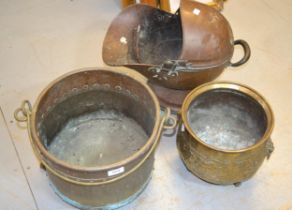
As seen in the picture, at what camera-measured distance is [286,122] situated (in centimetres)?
152

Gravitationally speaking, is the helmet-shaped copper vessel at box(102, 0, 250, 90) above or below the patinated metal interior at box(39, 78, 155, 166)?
above

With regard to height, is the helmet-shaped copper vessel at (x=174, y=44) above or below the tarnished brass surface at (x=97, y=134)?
above

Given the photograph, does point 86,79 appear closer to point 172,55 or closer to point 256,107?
point 172,55

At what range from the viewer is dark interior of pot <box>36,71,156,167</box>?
4.16ft

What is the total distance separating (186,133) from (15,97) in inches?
30.1

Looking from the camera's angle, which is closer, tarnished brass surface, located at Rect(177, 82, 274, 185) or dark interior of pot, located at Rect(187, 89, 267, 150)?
tarnished brass surface, located at Rect(177, 82, 274, 185)

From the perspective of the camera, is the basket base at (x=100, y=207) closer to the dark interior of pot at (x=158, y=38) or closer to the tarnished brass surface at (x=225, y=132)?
the tarnished brass surface at (x=225, y=132)

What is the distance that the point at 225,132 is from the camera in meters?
1.45

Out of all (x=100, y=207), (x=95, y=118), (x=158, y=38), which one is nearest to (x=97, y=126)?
(x=95, y=118)

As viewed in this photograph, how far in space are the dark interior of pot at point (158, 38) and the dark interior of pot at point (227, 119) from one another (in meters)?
0.28

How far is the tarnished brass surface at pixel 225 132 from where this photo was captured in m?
1.18

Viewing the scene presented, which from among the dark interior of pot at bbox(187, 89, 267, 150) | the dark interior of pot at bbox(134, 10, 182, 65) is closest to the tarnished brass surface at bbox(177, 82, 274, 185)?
the dark interior of pot at bbox(187, 89, 267, 150)

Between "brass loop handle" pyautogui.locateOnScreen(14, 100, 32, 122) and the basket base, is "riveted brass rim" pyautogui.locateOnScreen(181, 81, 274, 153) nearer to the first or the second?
the basket base

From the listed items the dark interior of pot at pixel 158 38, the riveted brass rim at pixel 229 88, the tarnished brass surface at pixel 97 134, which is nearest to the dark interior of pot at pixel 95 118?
the tarnished brass surface at pixel 97 134
